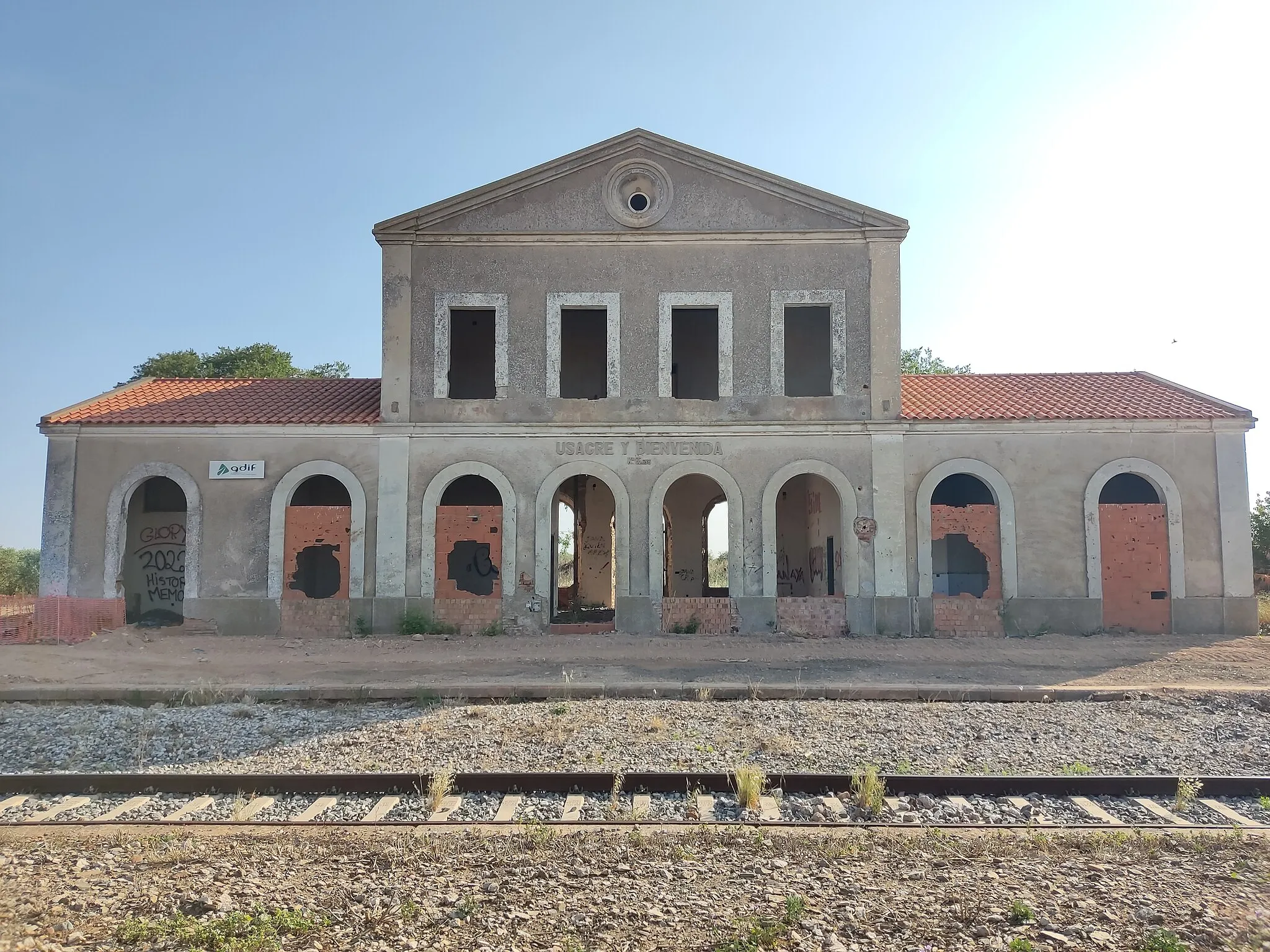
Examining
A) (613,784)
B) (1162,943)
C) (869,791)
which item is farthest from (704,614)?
(1162,943)

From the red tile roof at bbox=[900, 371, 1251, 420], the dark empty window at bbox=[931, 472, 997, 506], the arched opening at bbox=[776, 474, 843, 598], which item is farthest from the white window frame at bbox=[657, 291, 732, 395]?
the dark empty window at bbox=[931, 472, 997, 506]

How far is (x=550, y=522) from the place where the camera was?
1808 centimetres

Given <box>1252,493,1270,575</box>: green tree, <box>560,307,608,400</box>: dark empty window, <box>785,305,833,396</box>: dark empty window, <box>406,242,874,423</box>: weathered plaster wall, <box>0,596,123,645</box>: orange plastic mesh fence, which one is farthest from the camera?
<box>1252,493,1270,575</box>: green tree

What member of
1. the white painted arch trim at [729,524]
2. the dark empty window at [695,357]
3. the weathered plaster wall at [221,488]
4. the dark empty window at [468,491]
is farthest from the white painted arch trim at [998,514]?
the weathered plaster wall at [221,488]

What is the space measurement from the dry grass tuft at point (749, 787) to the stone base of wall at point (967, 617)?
38.4 feet

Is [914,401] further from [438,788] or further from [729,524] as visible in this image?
[438,788]

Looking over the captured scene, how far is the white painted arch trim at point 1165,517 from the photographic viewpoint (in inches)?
698

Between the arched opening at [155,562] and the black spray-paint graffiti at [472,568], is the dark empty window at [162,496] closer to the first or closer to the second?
the arched opening at [155,562]

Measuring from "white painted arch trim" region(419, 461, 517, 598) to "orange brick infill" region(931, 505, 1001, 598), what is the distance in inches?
335

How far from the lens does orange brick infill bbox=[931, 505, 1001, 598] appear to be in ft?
58.9

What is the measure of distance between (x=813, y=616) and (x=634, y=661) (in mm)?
4560

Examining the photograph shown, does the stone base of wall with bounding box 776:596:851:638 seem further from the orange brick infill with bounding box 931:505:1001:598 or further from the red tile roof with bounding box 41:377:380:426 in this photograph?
the red tile roof with bounding box 41:377:380:426

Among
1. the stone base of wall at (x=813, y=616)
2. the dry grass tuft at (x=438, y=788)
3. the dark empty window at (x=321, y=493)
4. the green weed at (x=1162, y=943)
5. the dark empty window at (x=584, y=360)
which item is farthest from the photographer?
the dark empty window at (x=584, y=360)

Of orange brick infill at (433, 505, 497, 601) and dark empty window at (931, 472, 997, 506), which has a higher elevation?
dark empty window at (931, 472, 997, 506)
